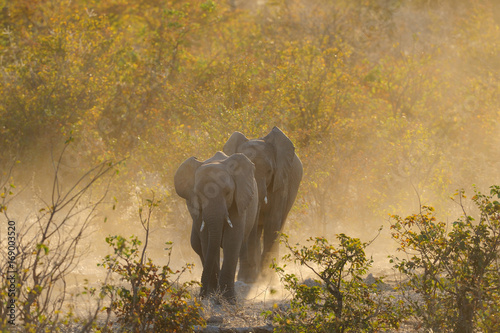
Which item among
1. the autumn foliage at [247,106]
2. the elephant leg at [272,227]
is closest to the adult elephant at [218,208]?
the elephant leg at [272,227]

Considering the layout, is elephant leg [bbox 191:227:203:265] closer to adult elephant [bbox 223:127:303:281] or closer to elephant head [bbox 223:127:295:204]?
adult elephant [bbox 223:127:303:281]

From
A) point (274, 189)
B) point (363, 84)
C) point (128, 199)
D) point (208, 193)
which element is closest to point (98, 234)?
point (128, 199)

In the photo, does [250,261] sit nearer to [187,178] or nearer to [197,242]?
[197,242]

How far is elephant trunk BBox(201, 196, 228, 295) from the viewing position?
42.1 ft

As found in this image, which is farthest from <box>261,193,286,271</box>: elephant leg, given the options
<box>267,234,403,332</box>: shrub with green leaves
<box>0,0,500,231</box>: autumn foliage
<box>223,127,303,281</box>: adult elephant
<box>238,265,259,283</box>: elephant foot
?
<box>267,234,403,332</box>: shrub with green leaves

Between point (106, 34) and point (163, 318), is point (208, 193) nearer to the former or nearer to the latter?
point (163, 318)

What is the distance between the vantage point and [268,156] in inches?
656

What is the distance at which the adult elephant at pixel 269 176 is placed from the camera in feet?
53.8

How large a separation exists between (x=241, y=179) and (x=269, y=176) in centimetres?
338

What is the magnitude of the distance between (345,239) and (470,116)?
28034 millimetres

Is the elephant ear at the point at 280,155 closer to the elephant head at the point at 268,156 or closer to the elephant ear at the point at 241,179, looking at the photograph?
the elephant head at the point at 268,156

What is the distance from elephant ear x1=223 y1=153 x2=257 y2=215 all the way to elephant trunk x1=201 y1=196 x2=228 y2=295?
533mm

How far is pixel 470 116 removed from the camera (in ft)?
120

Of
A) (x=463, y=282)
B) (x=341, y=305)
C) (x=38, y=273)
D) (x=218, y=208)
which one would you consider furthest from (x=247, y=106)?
(x=463, y=282)
